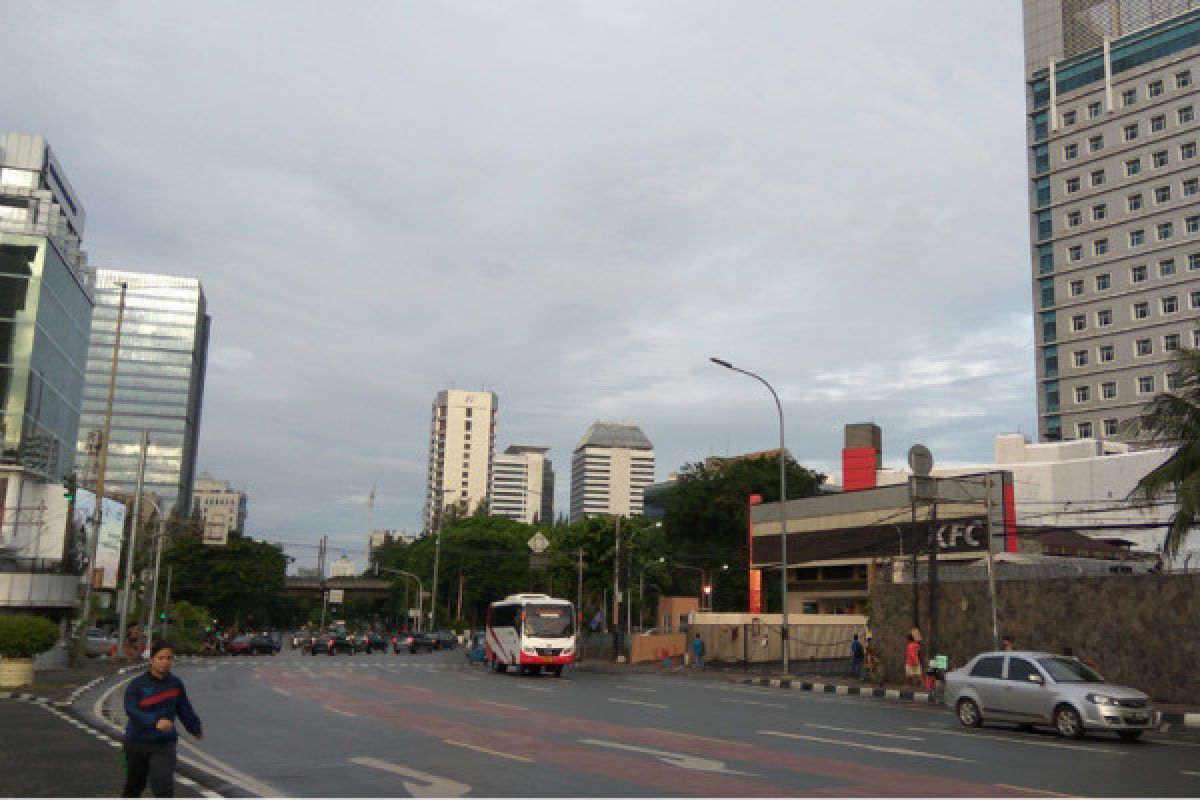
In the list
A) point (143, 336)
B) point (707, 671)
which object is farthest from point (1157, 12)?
point (143, 336)

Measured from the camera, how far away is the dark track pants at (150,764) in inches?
305

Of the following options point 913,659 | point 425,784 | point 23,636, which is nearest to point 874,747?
point 425,784

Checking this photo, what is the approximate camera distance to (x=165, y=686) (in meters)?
8.07

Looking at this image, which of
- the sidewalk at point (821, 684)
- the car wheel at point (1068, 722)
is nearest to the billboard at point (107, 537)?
the sidewalk at point (821, 684)

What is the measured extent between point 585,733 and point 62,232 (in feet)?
169

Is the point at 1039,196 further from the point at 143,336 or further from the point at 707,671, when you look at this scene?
the point at 143,336

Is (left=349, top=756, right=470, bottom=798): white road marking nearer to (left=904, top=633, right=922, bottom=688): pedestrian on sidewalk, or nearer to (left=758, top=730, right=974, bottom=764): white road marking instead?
(left=758, top=730, right=974, bottom=764): white road marking

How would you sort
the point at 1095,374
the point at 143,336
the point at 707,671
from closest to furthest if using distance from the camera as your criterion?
the point at 707,671 < the point at 1095,374 < the point at 143,336

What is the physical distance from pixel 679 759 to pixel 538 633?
2545 cm

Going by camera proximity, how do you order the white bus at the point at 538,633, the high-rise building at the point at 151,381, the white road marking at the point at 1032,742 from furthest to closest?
1. the high-rise building at the point at 151,381
2. the white bus at the point at 538,633
3. the white road marking at the point at 1032,742

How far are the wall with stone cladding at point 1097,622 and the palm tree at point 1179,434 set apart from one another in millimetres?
2085

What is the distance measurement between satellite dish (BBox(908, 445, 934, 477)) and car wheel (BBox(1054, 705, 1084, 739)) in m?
14.8

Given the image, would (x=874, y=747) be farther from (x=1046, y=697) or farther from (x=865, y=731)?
(x=1046, y=697)

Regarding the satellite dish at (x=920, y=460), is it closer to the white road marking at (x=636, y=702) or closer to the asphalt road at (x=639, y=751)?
the asphalt road at (x=639, y=751)
